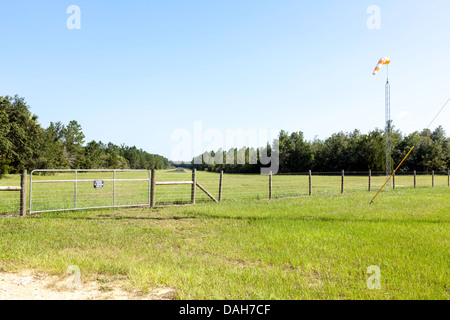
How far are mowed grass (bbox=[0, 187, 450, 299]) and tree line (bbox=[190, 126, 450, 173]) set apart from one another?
66.6 meters

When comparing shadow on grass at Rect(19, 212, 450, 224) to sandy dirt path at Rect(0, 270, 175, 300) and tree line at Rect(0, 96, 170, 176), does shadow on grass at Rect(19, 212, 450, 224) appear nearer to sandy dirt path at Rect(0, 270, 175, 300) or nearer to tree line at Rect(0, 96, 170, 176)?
sandy dirt path at Rect(0, 270, 175, 300)

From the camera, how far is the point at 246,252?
228 inches

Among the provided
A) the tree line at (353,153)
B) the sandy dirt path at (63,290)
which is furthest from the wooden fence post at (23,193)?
the tree line at (353,153)

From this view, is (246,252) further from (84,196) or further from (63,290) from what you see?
(84,196)

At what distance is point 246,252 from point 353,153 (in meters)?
77.1

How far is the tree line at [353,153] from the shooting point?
2739 inches

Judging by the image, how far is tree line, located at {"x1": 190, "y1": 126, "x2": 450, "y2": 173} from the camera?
6956 centimetres

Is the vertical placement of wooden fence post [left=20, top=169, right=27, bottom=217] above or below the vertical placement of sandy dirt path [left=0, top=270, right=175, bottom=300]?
above

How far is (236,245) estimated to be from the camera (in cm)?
629

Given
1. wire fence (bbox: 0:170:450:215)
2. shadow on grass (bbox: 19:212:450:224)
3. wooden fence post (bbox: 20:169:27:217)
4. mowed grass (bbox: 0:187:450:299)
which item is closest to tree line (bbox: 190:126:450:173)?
wire fence (bbox: 0:170:450:215)
